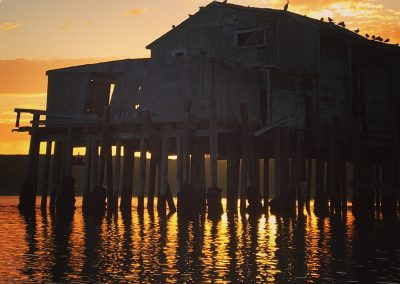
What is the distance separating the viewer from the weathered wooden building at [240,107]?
3356 cm

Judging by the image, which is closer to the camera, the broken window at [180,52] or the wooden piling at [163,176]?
the wooden piling at [163,176]

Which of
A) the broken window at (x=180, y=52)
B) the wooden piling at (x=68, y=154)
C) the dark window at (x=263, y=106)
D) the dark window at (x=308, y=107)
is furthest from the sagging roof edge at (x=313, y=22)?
the wooden piling at (x=68, y=154)

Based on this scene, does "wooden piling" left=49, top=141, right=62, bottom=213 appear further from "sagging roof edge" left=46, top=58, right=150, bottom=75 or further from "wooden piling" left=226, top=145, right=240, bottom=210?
"wooden piling" left=226, top=145, right=240, bottom=210


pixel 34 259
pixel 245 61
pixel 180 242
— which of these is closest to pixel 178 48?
pixel 245 61

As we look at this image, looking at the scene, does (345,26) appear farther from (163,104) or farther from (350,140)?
(163,104)

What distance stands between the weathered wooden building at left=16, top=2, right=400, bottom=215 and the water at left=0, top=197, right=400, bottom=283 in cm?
383

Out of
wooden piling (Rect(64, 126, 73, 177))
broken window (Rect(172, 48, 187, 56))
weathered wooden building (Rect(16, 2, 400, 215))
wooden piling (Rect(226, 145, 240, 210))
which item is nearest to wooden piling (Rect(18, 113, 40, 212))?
weathered wooden building (Rect(16, 2, 400, 215))

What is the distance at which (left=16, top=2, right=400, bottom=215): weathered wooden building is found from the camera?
110 ft

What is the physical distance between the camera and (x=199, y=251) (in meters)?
20.6

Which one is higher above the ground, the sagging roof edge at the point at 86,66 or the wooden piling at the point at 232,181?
the sagging roof edge at the point at 86,66

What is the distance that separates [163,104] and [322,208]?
9.19 m

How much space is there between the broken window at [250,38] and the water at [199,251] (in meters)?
10.6

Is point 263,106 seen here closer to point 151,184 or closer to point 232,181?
point 232,181

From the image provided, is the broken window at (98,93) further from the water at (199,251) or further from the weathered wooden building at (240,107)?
the water at (199,251)
